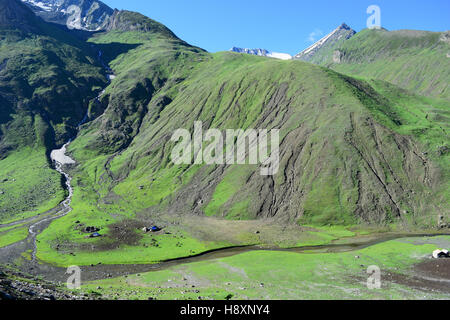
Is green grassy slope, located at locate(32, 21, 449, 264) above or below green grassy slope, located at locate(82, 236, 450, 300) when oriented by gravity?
above

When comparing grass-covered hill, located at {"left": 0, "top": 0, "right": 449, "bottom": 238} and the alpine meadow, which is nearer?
the alpine meadow

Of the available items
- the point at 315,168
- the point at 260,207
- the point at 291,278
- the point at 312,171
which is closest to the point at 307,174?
the point at 312,171

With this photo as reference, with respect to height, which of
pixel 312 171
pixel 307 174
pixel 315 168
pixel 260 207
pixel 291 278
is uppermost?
pixel 315 168

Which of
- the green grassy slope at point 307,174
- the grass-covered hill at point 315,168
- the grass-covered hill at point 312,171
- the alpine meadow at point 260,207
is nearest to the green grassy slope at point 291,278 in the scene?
the alpine meadow at point 260,207

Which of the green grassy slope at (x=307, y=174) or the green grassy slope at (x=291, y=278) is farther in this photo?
the green grassy slope at (x=307, y=174)

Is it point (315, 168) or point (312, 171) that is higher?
point (315, 168)

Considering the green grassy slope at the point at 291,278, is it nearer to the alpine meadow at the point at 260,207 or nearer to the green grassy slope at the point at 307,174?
the alpine meadow at the point at 260,207

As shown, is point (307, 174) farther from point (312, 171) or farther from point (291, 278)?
point (291, 278)

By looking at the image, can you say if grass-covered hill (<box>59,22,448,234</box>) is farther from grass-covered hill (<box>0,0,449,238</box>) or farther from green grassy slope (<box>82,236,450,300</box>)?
green grassy slope (<box>82,236,450,300</box>)

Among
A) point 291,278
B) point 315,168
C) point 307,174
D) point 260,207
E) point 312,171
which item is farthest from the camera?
point 315,168

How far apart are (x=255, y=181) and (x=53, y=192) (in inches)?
4354

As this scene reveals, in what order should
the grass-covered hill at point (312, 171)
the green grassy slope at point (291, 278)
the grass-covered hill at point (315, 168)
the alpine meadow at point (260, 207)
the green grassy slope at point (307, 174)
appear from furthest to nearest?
the grass-covered hill at point (315, 168)
the grass-covered hill at point (312, 171)
the green grassy slope at point (307, 174)
the alpine meadow at point (260, 207)
the green grassy slope at point (291, 278)

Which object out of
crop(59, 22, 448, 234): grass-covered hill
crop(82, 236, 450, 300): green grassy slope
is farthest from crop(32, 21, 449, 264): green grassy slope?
crop(82, 236, 450, 300): green grassy slope
